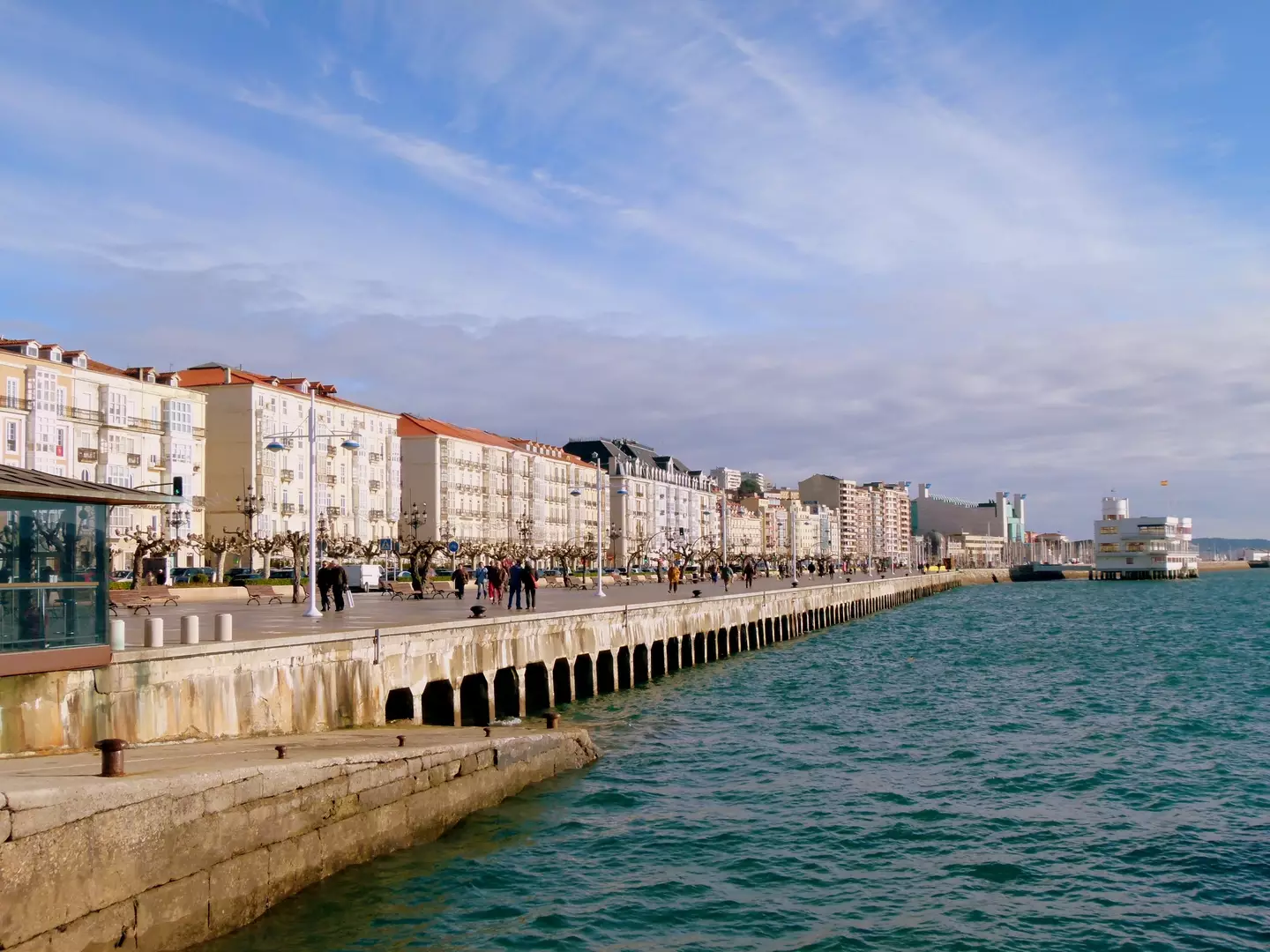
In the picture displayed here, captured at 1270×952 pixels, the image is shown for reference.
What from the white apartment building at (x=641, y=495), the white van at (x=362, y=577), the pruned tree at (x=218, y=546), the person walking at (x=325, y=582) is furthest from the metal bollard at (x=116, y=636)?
the white apartment building at (x=641, y=495)

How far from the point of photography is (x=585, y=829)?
18.5 m

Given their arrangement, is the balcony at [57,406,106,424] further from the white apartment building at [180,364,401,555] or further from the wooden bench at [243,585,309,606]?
the wooden bench at [243,585,309,606]

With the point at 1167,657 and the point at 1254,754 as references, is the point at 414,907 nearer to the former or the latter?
the point at 1254,754

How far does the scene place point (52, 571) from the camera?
15820mm

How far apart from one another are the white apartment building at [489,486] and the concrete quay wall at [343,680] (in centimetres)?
7059

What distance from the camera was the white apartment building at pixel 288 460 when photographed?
9281cm

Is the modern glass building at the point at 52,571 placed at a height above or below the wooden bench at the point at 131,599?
above

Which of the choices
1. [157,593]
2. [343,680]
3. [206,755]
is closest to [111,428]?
[157,593]

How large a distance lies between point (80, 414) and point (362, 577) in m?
27.3

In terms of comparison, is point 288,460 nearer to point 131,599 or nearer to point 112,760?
point 131,599

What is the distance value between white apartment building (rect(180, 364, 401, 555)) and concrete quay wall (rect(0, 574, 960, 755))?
5456cm

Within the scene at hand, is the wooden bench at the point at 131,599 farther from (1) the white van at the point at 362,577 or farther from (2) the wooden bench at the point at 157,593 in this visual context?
(1) the white van at the point at 362,577

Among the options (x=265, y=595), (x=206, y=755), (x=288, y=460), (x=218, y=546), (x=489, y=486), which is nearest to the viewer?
(x=206, y=755)

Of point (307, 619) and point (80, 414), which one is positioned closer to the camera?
point (307, 619)
